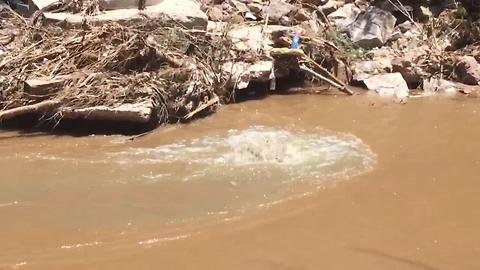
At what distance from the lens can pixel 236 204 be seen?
14.3 feet

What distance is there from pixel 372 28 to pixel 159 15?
3.19m

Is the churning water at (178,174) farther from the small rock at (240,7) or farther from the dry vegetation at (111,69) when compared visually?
the small rock at (240,7)

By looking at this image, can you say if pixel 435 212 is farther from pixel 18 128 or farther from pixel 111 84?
pixel 18 128

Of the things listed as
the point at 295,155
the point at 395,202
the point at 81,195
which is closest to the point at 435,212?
the point at 395,202

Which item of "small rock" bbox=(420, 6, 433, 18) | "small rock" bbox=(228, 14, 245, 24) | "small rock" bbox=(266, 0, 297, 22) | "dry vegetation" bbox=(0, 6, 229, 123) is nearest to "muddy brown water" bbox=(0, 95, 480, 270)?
"dry vegetation" bbox=(0, 6, 229, 123)

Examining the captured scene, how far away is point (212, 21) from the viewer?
841 cm

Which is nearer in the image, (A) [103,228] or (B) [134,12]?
(A) [103,228]

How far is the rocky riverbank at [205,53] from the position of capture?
6348mm

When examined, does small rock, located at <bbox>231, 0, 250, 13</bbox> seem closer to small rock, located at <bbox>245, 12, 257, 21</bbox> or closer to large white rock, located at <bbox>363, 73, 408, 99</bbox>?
small rock, located at <bbox>245, 12, 257, 21</bbox>

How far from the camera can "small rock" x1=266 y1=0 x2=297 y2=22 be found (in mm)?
8875

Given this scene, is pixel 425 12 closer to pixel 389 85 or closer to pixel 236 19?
pixel 389 85

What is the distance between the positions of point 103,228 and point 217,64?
3.65 m

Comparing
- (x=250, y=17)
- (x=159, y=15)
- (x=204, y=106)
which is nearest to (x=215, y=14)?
(x=250, y=17)

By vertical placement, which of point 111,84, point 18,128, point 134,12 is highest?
point 134,12
